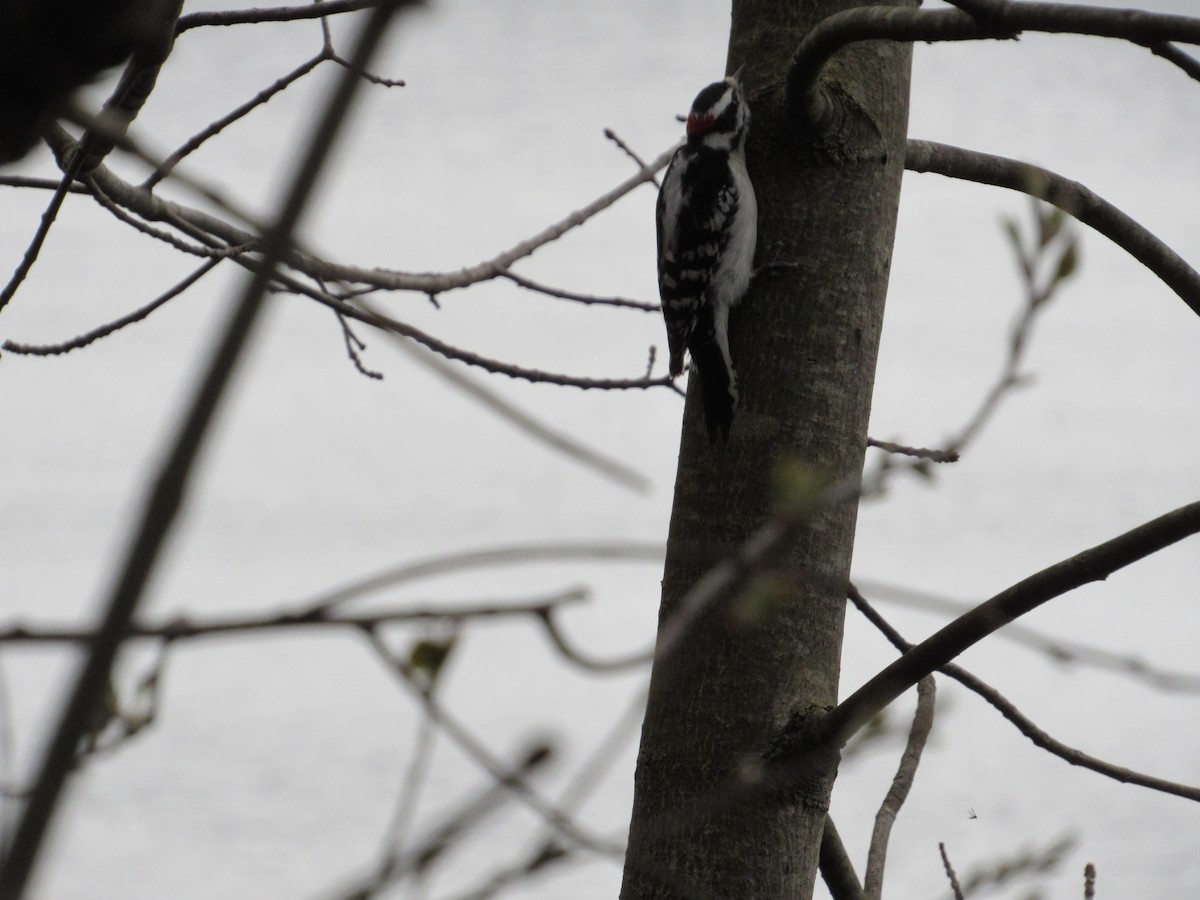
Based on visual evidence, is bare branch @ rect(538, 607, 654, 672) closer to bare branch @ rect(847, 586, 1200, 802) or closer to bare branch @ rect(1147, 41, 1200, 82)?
bare branch @ rect(1147, 41, 1200, 82)

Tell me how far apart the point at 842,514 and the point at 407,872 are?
3.04ft

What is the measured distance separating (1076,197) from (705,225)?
3.34ft

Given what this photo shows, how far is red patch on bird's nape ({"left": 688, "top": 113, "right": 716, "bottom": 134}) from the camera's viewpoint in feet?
7.88

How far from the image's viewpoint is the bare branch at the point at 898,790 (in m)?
1.61

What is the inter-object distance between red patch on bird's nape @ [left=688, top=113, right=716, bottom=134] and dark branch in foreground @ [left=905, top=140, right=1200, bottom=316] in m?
0.75

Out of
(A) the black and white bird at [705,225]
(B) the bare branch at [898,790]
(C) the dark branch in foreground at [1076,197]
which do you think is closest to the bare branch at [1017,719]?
(B) the bare branch at [898,790]

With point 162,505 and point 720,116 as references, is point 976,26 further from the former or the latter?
point 720,116

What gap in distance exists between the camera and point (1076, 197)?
1563 millimetres

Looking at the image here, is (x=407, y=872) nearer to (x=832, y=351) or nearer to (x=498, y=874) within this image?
(x=498, y=874)

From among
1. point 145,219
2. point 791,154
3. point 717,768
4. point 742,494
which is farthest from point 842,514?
point 145,219

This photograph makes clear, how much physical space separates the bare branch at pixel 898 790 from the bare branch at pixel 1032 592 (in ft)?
1.73

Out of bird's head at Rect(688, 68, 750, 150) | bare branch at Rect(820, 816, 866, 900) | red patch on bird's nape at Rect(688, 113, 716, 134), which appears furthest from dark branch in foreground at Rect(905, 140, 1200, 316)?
bare branch at Rect(820, 816, 866, 900)

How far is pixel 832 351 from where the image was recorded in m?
1.41

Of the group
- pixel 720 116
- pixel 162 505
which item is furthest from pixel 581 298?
pixel 162 505
